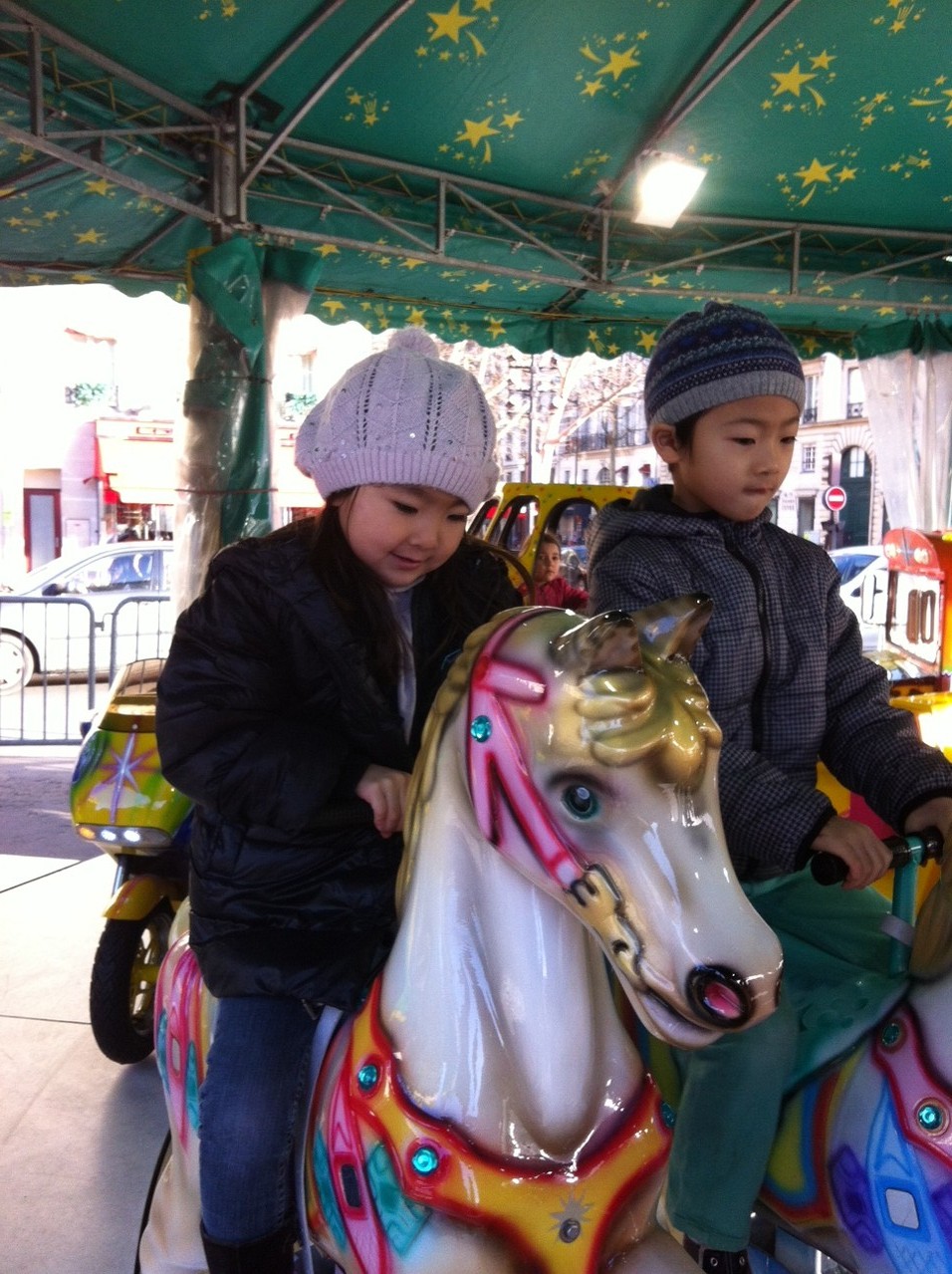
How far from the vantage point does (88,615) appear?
8023 millimetres

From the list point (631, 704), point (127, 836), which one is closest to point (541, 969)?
point (631, 704)

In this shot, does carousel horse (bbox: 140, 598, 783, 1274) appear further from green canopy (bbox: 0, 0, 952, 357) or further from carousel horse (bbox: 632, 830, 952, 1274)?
green canopy (bbox: 0, 0, 952, 357)

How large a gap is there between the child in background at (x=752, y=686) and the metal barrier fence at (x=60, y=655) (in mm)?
5328

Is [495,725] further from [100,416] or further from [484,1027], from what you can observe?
[100,416]

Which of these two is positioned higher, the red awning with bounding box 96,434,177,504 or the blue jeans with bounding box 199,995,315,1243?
the red awning with bounding box 96,434,177,504

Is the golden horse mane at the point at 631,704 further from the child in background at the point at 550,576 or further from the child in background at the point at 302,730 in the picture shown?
the child in background at the point at 550,576

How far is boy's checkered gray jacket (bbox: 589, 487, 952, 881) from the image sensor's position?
1407 millimetres

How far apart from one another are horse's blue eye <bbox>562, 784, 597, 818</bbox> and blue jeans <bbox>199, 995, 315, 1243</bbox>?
20.5 inches

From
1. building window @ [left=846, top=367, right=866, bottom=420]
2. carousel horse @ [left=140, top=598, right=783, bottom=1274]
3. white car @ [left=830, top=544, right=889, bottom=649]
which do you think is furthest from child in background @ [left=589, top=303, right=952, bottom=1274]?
building window @ [left=846, top=367, right=866, bottom=420]

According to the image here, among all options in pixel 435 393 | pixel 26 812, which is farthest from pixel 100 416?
pixel 435 393

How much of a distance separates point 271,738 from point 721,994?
1.83ft

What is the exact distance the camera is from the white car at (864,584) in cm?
479

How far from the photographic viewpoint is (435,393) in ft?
4.10

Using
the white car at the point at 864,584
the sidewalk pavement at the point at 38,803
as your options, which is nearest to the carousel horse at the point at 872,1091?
the white car at the point at 864,584
